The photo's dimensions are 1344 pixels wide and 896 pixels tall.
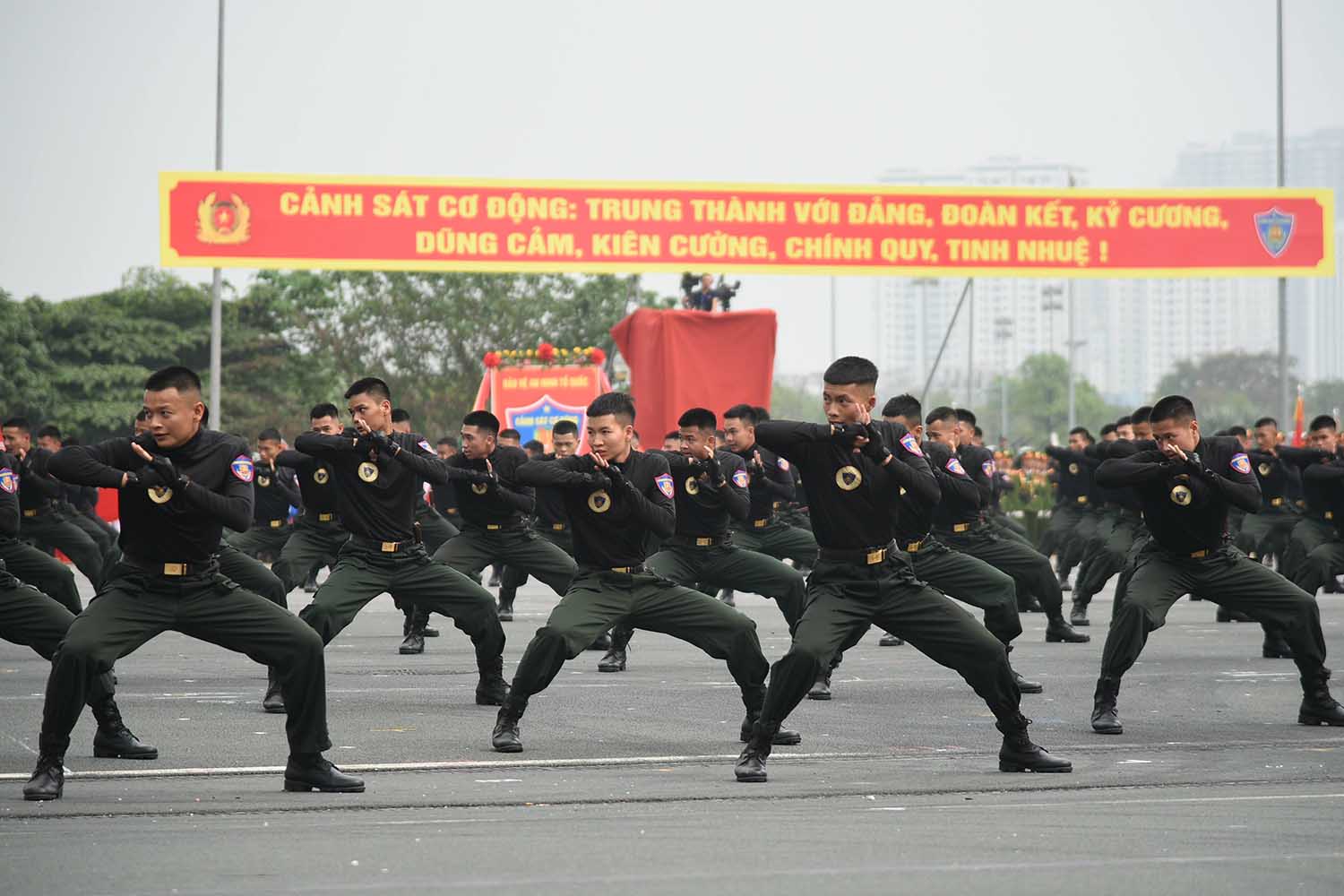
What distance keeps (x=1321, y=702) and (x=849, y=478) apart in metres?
3.58

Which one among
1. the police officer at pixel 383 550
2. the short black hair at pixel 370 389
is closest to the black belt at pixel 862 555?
the police officer at pixel 383 550

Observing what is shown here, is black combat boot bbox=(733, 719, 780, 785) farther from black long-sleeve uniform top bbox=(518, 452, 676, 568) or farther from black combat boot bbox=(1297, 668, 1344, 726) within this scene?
black combat boot bbox=(1297, 668, 1344, 726)

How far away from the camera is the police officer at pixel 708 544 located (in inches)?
495

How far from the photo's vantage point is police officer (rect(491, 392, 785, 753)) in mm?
9352

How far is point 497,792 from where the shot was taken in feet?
26.2

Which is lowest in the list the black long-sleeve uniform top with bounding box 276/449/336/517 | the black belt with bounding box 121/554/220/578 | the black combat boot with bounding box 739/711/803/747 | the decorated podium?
the black combat boot with bounding box 739/711/803/747

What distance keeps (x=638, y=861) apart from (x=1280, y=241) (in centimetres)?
2547

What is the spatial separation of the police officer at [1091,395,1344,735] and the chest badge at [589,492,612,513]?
278 centimetres

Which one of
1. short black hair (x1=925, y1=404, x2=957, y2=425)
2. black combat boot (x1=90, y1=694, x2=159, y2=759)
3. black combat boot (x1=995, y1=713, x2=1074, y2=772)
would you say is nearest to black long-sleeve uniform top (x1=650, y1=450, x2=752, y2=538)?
short black hair (x1=925, y1=404, x2=957, y2=425)

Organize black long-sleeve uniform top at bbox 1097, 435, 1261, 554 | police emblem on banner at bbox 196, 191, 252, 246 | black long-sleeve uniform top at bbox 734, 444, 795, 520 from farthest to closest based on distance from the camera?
police emblem on banner at bbox 196, 191, 252, 246
black long-sleeve uniform top at bbox 734, 444, 795, 520
black long-sleeve uniform top at bbox 1097, 435, 1261, 554

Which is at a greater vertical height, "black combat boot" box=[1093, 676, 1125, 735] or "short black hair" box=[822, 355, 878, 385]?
"short black hair" box=[822, 355, 878, 385]

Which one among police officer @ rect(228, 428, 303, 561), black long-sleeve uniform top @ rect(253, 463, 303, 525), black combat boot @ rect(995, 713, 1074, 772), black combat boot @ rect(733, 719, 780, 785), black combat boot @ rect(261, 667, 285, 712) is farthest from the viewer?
black long-sleeve uniform top @ rect(253, 463, 303, 525)

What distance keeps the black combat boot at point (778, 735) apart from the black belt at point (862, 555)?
39.7 inches

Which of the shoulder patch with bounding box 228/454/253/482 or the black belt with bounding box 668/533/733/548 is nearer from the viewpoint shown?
the shoulder patch with bounding box 228/454/253/482
